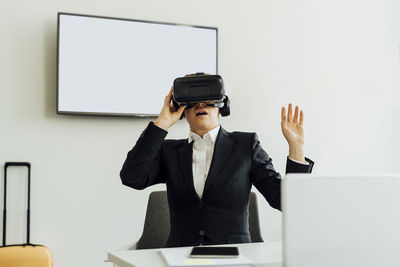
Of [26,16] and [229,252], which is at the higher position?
[26,16]

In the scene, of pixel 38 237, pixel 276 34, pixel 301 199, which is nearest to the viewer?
pixel 301 199

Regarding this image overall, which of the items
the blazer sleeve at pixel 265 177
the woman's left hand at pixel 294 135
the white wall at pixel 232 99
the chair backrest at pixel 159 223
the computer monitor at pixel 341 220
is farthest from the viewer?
the white wall at pixel 232 99

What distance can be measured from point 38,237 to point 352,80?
2344 millimetres

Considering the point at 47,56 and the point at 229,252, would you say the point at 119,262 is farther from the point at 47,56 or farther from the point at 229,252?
the point at 47,56

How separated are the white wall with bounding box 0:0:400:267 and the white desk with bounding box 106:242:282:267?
59.9 inches

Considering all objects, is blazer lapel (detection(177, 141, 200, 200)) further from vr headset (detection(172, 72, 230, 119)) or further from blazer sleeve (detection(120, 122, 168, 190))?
vr headset (detection(172, 72, 230, 119))

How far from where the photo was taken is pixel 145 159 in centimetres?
166

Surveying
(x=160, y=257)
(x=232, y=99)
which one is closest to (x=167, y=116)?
(x=160, y=257)

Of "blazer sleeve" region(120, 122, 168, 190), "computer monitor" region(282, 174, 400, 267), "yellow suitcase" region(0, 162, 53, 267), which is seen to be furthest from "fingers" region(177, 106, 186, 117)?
"yellow suitcase" region(0, 162, 53, 267)

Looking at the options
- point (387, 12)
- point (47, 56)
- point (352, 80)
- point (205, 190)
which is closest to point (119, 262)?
point (205, 190)

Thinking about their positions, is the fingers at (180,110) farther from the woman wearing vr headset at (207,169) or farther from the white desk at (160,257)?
the white desk at (160,257)

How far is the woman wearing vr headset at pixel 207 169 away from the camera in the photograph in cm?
164

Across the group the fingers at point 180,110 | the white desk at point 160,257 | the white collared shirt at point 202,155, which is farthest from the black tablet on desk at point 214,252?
the fingers at point 180,110

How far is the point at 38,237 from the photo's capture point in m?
2.63
